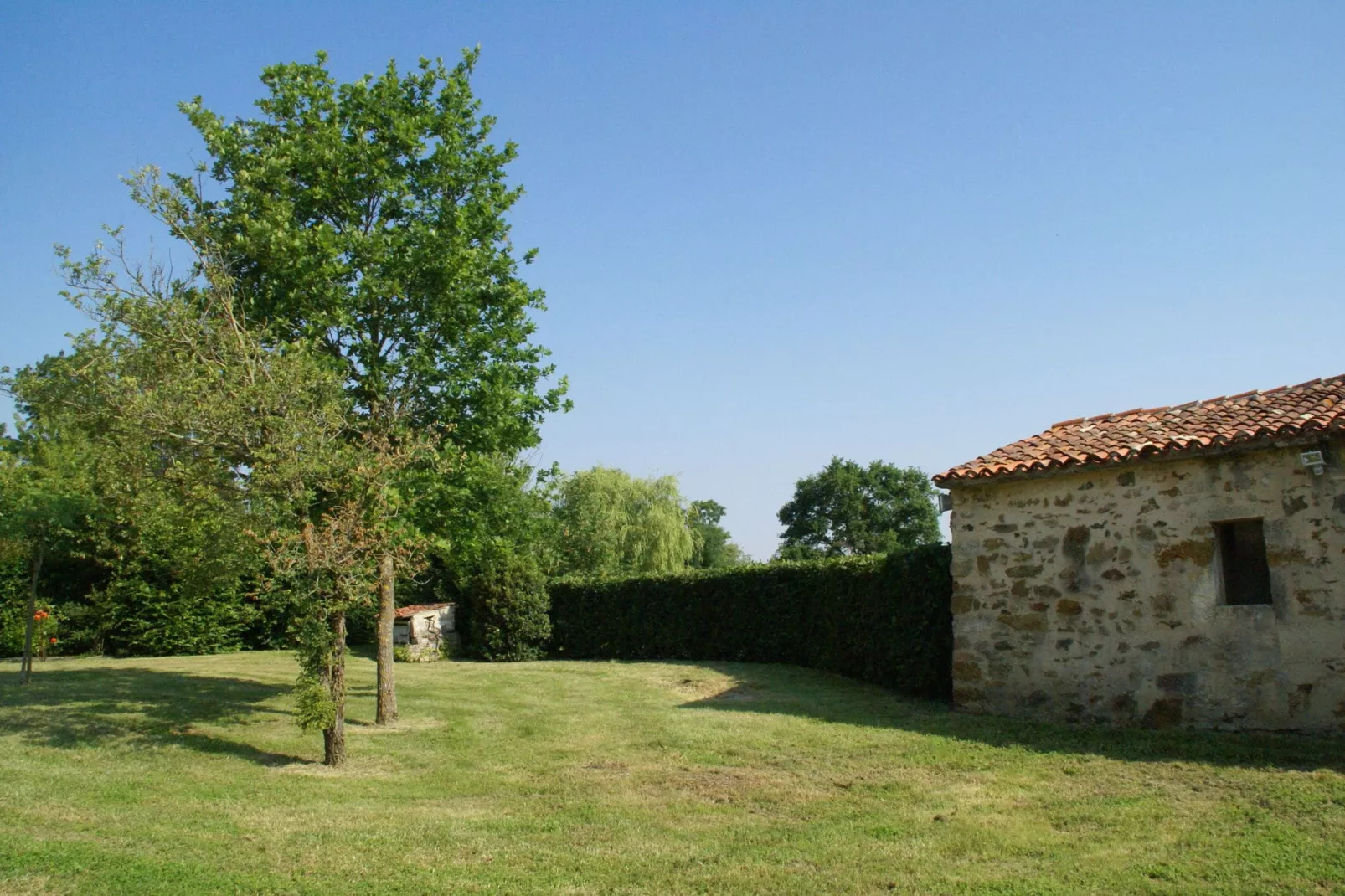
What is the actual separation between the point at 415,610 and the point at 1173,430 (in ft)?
60.9

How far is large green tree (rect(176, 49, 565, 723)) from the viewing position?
12.1 metres

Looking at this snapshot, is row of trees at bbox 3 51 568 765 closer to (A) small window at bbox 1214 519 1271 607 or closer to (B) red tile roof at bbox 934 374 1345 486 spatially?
(B) red tile roof at bbox 934 374 1345 486

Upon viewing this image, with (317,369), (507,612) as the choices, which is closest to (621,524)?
(507,612)

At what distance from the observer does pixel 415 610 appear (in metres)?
24.0

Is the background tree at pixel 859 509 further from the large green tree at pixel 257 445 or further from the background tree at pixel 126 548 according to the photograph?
the large green tree at pixel 257 445

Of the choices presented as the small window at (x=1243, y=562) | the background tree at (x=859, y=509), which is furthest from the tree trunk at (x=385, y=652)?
the background tree at (x=859, y=509)

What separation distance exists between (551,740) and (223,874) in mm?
5624

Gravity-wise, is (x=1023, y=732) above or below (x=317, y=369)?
below

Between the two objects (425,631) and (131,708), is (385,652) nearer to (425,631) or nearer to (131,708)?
(131,708)

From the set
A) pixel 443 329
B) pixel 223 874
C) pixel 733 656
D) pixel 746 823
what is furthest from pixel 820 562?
pixel 223 874

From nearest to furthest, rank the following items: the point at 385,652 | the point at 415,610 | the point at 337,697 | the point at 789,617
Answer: the point at 337,697 → the point at 385,652 → the point at 789,617 → the point at 415,610

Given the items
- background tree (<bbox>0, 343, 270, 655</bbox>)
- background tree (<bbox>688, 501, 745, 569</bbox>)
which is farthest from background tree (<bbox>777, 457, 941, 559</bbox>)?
background tree (<bbox>0, 343, 270, 655</bbox>)

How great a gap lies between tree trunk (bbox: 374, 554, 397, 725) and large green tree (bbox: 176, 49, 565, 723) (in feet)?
0.10

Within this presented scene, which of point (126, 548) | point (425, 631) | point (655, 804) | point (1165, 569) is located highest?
point (126, 548)
